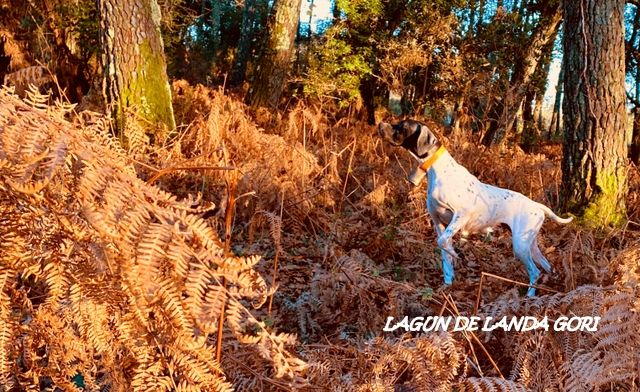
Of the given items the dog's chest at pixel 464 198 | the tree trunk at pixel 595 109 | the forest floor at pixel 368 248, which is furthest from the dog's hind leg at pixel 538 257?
the tree trunk at pixel 595 109

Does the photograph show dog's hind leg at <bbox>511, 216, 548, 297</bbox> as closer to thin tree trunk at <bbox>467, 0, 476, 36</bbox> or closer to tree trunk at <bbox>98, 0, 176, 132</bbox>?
tree trunk at <bbox>98, 0, 176, 132</bbox>

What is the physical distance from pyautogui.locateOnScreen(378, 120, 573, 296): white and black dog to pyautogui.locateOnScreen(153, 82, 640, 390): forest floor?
0.80 ft

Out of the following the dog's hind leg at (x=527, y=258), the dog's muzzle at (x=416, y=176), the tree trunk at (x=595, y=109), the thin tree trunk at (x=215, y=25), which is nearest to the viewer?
the dog's hind leg at (x=527, y=258)

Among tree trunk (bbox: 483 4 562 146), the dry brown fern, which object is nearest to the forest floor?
the dry brown fern

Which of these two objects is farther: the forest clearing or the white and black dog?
the white and black dog

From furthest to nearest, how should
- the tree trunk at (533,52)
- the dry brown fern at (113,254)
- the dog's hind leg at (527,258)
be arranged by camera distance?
the tree trunk at (533,52), the dog's hind leg at (527,258), the dry brown fern at (113,254)

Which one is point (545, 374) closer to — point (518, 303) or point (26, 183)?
point (518, 303)

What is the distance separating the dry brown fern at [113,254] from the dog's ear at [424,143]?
3012mm

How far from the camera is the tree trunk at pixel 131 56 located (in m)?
5.92

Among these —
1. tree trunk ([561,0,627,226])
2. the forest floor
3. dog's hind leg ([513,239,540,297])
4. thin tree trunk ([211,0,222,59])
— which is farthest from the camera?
thin tree trunk ([211,0,222,59])

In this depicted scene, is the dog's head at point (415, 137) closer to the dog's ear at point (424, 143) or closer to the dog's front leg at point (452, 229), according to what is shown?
the dog's ear at point (424, 143)

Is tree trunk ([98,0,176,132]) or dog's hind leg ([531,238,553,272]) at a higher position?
tree trunk ([98,0,176,132])

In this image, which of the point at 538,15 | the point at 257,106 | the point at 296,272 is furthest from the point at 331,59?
the point at 296,272

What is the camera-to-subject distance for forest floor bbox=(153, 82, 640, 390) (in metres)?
2.52
